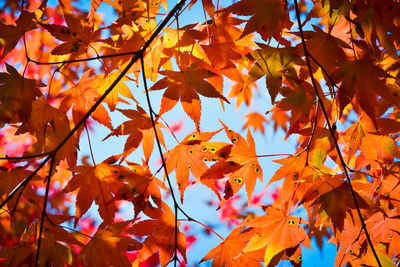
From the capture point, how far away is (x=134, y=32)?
1.04 meters

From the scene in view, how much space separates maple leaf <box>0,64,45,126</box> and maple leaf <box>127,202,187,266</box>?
0.49 m

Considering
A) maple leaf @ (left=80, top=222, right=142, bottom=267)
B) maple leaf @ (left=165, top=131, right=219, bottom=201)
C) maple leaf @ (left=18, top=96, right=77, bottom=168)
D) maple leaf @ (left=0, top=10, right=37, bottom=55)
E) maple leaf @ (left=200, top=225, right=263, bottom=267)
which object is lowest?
maple leaf @ (left=200, top=225, right=263, bottom=267)

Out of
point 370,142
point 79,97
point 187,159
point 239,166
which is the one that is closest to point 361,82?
point 370,142

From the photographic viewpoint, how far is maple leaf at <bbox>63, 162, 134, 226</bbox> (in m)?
1.01

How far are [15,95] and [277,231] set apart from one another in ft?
2.96

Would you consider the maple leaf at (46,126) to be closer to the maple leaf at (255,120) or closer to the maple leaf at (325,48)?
the maple leaf at (325,48)

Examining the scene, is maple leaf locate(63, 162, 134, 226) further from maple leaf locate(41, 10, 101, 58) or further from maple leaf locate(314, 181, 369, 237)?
maple leaf locate(314, 181, 369, 237)

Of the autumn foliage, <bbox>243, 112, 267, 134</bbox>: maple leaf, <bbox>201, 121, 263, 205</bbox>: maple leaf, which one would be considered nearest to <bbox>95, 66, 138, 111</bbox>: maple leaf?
the autumn foliage

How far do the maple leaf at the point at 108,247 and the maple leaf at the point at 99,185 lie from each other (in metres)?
0.04

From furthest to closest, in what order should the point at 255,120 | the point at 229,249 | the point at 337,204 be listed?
the point at 255,120
the point at 229,249
the point at 337,204

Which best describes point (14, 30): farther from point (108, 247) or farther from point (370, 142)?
point (370, 142)

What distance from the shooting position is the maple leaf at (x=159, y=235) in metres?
1.02

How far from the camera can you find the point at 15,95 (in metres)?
0.96

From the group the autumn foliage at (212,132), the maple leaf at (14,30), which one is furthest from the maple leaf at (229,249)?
the maple leaf at (14,30)
